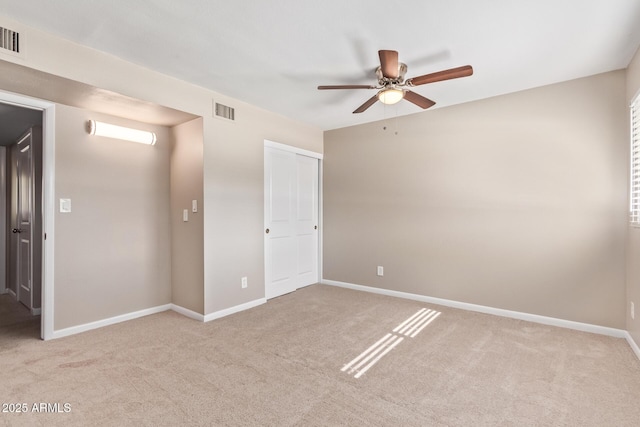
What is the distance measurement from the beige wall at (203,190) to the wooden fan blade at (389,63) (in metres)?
1.93

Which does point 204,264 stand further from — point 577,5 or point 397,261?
point 577,5

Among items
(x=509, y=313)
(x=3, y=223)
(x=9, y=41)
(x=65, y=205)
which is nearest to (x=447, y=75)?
(x=509, y=313)

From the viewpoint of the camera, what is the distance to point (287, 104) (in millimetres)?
3756

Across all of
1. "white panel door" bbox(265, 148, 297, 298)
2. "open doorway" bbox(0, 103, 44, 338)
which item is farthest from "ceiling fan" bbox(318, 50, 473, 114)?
"open doorway" bbox(0, 103, 44, 338)

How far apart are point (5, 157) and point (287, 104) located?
422 centimetres

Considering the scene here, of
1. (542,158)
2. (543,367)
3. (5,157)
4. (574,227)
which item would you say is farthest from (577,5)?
(5,157)

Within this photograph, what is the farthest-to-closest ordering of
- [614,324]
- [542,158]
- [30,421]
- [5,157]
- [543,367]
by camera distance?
[5,157] → [542,158] → [614,324] → [543,367] → [30,421]

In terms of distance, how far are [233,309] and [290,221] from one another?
146 centimetres

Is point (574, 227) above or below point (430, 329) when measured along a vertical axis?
above

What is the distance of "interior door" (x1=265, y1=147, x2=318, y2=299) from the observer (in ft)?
13.7

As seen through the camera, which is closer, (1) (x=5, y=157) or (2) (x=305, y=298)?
(2) (x=305, y=298)

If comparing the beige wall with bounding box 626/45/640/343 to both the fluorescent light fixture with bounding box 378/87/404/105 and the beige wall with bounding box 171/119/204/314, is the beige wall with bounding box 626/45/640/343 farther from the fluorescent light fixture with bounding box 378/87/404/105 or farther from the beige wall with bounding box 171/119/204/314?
the beige wall with bounding box 171/119/204/314

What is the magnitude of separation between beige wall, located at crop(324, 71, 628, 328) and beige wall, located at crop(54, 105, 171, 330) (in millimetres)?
2530

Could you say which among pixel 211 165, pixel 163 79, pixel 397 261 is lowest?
pixel 397 261
